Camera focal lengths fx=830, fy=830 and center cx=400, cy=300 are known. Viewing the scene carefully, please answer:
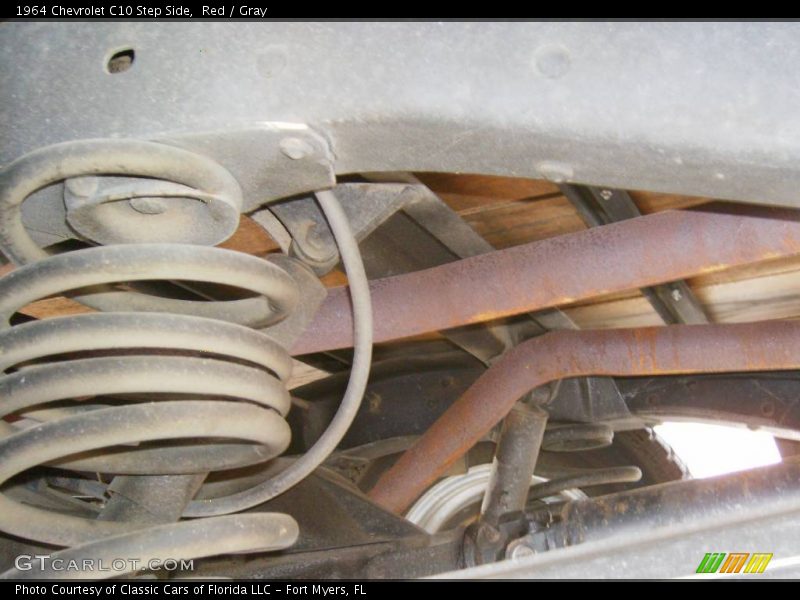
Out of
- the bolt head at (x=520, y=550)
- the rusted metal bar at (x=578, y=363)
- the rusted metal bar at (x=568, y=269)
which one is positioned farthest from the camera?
the bolt head at (x=520, y=550)

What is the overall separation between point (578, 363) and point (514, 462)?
0.83 feet

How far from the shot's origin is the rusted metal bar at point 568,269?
0.80m

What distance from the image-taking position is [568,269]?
94 centimetres

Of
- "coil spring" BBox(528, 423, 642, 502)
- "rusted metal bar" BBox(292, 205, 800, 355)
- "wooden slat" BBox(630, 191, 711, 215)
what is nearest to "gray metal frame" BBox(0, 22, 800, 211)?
"rusted metal bar" BBox(292, 205, 800, 355)

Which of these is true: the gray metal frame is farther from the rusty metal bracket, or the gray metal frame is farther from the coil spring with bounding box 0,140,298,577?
the rusty metal bracket

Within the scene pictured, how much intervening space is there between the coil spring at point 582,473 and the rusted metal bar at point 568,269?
62cm

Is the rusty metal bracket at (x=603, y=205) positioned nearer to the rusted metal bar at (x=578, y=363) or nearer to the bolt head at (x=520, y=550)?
the rusted metal bar at (x=578, y=363)

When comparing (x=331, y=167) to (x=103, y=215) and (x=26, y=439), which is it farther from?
(x=26, y=439)

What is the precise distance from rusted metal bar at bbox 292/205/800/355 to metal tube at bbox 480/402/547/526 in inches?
19.1

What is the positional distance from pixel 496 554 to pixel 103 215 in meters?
0.87

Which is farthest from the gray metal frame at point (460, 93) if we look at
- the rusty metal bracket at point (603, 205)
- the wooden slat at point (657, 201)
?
the wooden slat at point (657, 201)

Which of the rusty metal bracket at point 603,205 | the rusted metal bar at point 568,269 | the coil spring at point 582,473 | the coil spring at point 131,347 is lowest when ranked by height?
the coil spring at point 131,347

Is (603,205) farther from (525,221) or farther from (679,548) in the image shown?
(679,548)
